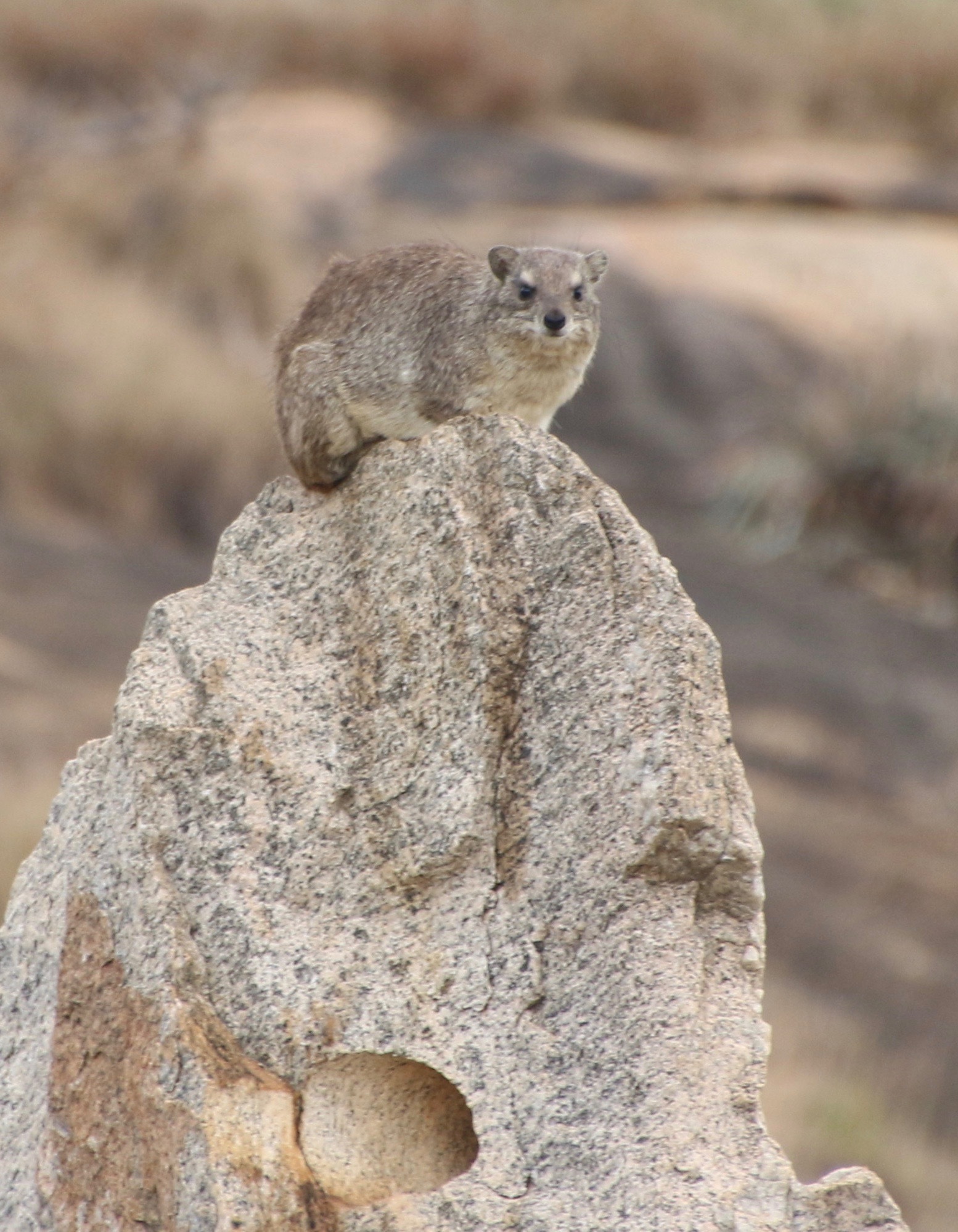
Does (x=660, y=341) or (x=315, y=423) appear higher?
(x=660, y=341)

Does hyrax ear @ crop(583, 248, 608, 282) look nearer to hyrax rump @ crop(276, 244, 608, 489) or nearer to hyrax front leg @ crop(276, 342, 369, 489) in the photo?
hyrax rump @ crop(276, 244, 608, 489)

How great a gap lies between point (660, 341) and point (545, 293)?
65.1 ft

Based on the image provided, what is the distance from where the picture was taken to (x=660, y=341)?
26.1 meters

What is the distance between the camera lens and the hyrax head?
638 cm

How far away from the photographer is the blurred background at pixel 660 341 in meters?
14.2

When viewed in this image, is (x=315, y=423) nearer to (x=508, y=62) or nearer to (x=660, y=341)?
(x=660, y=341)

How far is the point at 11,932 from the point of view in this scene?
187 inches

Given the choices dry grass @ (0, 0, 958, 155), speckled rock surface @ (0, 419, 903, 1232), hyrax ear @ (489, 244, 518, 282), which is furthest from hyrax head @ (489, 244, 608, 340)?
dry grass @ (0, 0, 958, 155)

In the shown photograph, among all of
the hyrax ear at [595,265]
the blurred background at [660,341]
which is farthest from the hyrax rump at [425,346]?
the blurred background at [660,341]

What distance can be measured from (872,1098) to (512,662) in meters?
8.17

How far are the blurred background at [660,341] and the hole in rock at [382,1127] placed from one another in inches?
292

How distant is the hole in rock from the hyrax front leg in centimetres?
170

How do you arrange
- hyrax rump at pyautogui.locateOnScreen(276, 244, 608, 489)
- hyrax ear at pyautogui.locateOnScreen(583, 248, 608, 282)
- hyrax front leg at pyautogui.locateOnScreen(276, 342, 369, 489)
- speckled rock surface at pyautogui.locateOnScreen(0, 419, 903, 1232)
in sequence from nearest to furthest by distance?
speckled rock surface at pyautogui.locateOnScreen(0, 419, 903, 1232), hyrax front leg at pyautogui.locateOnScreen(276, 342, 369, 489), hyrax rump at pyautogui.locateOnScreen(276, 244, 608, 489), hyrax ear at pyautogui.locateOnScreen(583, 248, 608, 282)

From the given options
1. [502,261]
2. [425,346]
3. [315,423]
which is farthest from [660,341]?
[315,423]
